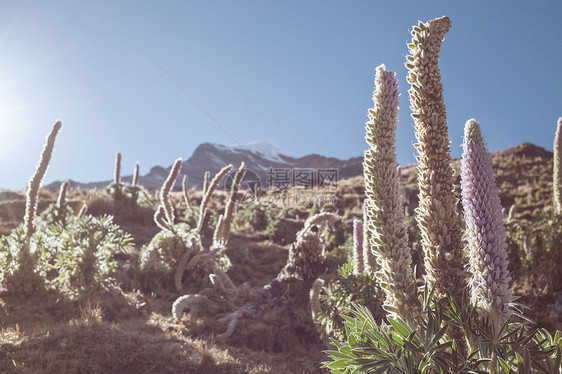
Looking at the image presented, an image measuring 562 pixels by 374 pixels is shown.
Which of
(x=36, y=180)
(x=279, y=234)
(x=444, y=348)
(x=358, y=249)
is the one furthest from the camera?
(x=279, y=234)

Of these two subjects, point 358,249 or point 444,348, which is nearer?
point 444,348

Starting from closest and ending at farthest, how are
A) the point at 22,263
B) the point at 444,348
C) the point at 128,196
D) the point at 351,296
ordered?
the point at 444,348 → the point at 351,296 → the point at 22,263 → the point at 128,196

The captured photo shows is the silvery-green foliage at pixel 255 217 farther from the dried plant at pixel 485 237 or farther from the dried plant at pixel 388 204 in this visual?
the dried plant at pixel 485 237

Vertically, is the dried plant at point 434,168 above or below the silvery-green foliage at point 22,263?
above

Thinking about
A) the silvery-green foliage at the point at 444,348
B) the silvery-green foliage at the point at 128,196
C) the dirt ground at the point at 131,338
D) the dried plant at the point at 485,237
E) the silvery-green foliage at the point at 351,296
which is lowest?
the dirt ground at the point at 131,338

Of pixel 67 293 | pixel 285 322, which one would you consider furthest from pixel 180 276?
pixel 285 322

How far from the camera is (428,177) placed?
2.51 metres

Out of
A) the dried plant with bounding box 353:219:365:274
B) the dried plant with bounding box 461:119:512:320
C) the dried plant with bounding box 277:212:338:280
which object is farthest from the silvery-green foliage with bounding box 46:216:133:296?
the dried plant with bounding box 461:119:512:320

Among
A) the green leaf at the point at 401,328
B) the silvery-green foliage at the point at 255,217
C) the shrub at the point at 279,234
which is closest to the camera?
the green leaf at the point at 401,328

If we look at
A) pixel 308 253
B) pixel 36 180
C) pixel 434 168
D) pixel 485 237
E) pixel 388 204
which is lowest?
pixel 308 253

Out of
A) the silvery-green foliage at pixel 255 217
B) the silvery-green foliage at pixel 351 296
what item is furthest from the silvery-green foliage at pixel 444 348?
the silvery-green foliage at pixel 255 217

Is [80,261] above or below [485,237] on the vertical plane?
below

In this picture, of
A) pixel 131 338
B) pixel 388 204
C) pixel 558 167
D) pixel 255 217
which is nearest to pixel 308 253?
pixel 131 338

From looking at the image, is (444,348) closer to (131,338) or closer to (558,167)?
(131,338)
